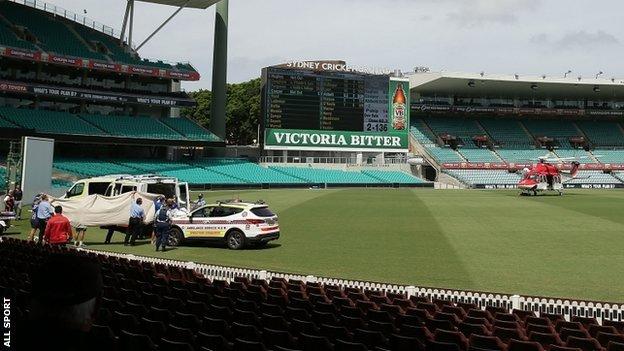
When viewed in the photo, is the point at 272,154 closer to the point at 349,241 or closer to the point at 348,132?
the point at 348,132

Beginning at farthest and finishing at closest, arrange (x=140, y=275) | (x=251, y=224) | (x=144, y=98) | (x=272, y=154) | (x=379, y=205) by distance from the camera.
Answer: (x=272, y=154) → (x=144, y=98) → (x=379, y=205) → (x=251, y=224) → (x=140, y=275)

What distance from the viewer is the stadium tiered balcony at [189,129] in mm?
68000

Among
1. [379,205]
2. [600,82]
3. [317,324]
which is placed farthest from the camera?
[600,82]

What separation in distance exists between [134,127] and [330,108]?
2345cm

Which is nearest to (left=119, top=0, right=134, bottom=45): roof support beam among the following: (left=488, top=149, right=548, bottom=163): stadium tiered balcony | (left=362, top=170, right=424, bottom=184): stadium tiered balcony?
(left=362, top=170, right=424, bottom=184): stadium tiered balcony

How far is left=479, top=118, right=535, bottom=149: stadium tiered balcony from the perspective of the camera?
8906 cm

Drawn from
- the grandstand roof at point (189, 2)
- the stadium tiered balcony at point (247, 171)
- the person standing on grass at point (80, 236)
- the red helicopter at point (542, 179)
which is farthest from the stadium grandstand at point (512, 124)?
the person standing on grass at point (80, 236)

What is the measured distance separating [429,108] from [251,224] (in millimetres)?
71643

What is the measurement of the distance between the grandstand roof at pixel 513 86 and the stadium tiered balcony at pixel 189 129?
→ 32.2 meters

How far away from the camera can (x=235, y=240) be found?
819 inches

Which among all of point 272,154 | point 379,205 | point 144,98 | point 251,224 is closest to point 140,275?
point 251,224

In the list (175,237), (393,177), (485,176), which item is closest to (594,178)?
(485,176)

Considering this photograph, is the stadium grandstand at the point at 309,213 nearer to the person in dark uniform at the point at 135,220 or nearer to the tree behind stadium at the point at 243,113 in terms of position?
the person in dark uniform at the point at 135,220

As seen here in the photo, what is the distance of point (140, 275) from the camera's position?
1109 cm
